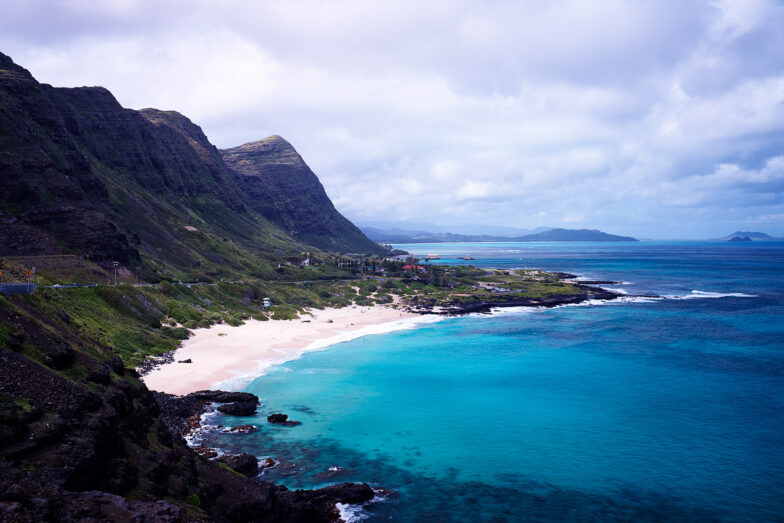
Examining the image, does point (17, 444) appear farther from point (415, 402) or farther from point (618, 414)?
point (618, 414)

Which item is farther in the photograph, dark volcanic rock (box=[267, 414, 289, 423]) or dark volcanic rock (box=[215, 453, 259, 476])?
dark volcanic rock (box=[267, 414, 289, 423])

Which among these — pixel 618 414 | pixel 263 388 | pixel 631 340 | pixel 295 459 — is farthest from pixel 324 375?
pixel 631 340

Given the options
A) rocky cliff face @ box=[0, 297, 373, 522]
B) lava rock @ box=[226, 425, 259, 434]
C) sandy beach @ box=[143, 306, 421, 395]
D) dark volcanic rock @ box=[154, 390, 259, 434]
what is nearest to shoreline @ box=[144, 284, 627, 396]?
Result: sandy beach @ box=[143, 306, 421, 395]

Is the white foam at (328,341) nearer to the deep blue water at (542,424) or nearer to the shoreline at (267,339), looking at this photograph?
the shoreline at (267,339)

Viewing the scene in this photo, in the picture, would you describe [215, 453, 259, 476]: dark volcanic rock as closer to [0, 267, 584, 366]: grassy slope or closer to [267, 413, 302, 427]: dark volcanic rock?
[267, 413, 302, 427]: dark volcanic rock

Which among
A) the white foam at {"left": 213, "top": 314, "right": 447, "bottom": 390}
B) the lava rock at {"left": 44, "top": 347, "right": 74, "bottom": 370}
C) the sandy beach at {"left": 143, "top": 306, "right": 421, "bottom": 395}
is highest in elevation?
the lava rock at {"left": 44, "top": 347, "right": 74, "bottom": 370}

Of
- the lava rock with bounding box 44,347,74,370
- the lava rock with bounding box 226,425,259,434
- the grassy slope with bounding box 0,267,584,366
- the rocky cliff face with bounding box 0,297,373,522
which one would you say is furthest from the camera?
the grassy slope with bounding box 0,267,584,366
